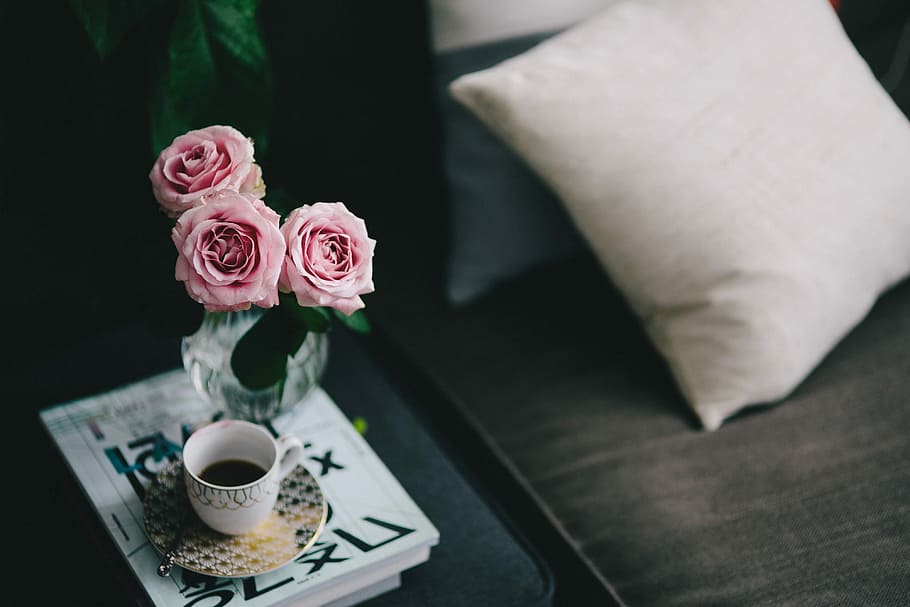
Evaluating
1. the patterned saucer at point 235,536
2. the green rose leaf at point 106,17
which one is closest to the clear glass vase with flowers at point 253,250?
the patterned saucer at point 235,536

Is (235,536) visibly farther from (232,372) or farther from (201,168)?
(201,168)

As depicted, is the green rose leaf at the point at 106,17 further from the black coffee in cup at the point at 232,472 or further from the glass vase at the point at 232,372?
the black coffee in cup at the point at 232,472

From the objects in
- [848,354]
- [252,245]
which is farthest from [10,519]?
[848,354]

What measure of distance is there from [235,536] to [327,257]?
0.94 ft

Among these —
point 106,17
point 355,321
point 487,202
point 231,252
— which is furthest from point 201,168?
point 487,202

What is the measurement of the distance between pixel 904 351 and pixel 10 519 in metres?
1.06

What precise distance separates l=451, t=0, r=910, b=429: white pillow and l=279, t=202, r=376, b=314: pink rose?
37 centimetres

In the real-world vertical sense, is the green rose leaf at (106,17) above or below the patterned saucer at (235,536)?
above

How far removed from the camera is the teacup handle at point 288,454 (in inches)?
31.8

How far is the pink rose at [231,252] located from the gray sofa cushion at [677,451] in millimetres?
433

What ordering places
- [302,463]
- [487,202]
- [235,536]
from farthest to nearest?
[487,202] → [302,463] → [235,536]

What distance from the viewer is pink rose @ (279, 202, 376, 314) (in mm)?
690

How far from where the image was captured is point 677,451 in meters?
0.97

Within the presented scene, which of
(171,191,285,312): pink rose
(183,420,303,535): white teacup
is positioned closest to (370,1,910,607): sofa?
(183,420,303,535): white teacup
